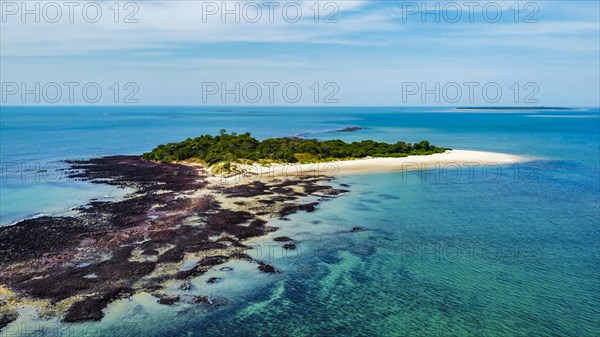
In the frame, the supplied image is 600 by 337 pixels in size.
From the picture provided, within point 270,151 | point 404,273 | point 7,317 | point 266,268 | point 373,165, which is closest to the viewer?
point 7,317

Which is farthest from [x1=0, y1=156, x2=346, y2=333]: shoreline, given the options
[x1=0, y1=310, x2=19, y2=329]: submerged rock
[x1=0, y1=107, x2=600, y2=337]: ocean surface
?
[x1=0, y1=107, x2=600, y2=337]: ocean surface

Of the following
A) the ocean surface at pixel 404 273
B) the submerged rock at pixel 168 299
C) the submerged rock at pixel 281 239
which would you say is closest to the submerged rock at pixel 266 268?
the ocean surface at pixel 404 273

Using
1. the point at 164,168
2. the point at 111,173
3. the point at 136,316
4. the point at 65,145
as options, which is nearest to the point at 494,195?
the point at 136,316

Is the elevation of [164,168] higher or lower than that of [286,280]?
higher

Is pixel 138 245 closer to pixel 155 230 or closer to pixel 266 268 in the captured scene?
pixel 155 230

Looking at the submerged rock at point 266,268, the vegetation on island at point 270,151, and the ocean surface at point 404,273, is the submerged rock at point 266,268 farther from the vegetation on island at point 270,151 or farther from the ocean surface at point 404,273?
the vegetation on island at point 270,151

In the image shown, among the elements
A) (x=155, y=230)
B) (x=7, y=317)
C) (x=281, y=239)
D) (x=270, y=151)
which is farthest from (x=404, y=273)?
(x=270, y=151)

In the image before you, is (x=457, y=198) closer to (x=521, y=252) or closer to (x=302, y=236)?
(x=521, y=252)
